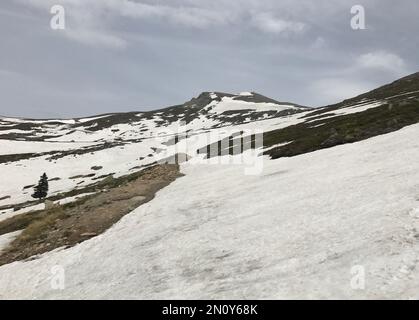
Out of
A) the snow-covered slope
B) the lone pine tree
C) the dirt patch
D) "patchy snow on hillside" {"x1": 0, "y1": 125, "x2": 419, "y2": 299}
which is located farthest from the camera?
the lone pine tree

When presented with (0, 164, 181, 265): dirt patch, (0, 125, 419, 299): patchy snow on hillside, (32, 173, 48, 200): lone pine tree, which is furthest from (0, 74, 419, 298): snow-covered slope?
(32, 173, 48, 200): lone pine tree

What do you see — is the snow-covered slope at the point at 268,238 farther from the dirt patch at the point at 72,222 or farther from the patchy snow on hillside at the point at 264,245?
the dirt patch at the point at 72,222

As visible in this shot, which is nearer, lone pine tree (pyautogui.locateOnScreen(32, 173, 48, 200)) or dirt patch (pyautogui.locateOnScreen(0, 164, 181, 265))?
dirt patch (pyautogui.locateOnScreen(0, 164, 181, 265))

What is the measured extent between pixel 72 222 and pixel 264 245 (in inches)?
610

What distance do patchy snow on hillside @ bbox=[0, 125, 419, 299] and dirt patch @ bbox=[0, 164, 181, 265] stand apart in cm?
169

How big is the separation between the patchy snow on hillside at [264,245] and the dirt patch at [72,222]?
169cm

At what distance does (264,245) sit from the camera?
1711 centimetres

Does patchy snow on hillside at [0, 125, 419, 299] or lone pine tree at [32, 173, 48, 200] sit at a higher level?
patchy snow on hillside at [0, 125, 419, 299]

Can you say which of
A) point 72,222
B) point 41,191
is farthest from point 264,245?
point 41,191

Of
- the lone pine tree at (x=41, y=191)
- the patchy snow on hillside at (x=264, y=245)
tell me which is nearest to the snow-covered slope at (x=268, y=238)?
the patchy snow on hillside at (x=264, y=245)

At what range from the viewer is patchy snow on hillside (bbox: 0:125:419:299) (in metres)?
13.3

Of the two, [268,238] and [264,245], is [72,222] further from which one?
[264,245]

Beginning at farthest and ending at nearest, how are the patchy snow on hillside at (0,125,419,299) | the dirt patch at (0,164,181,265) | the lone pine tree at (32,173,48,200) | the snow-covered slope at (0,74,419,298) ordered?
the lone pine tree at (32,173,48,200) → the dirt patch at (0,164,181,265) → the snow-covered slope at (0,74,419,298) → the patchy snow on hillside at (0,125,419,299)

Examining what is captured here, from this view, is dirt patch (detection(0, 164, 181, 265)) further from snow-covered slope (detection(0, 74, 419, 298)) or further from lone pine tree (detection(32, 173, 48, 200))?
lone pine tree (detection(32, 173, 48, 200))
